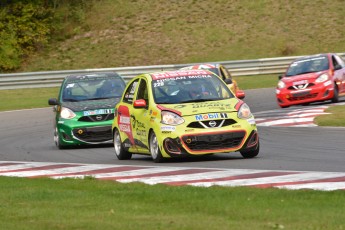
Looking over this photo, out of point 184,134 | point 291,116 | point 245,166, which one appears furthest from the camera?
point 291,116

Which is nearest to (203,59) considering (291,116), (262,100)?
(262,100)

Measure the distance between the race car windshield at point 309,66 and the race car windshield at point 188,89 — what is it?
12.7 meters

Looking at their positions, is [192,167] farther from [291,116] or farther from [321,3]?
[321,3]

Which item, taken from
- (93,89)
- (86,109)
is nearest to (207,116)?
(86,109)

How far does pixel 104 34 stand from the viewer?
5344cm

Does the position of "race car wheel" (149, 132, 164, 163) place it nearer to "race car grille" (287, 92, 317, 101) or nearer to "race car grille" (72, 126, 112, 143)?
"race car grille" (72, 126, 112, 143)

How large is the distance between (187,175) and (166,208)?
12.3 ft

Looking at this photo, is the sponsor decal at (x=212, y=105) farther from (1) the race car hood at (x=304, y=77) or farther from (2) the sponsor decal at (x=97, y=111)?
(1) the race car hood at (x=304, y=77)

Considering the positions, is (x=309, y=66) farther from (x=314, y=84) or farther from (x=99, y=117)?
(x=99, y=117)

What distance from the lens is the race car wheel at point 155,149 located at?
54.5 feet

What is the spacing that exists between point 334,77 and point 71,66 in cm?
2251

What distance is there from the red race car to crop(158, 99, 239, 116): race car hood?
496 inches

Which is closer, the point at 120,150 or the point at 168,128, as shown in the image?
the point at 168,128

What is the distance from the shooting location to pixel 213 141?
637 inches
